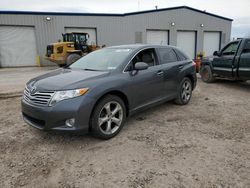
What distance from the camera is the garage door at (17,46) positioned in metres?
16.6

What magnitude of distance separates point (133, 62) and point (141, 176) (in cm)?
218

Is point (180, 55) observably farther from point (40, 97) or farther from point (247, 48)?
point (40, 97)

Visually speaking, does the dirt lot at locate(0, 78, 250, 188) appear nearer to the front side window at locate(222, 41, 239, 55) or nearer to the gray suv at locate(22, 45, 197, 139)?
the gray suv at locate(22, 45, 197, 139)

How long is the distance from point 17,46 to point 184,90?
15.8m

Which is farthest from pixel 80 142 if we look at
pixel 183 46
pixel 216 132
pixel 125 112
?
pixel 183 46

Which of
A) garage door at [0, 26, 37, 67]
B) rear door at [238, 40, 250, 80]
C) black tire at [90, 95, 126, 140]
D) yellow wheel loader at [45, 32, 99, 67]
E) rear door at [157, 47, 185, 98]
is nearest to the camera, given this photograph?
black tire at [90, 95, 126, 140]

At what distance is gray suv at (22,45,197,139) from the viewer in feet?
10.4

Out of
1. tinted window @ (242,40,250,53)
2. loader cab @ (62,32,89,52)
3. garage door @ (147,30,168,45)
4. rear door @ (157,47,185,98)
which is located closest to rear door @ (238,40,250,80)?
tinted window @ (242,40,250,53)

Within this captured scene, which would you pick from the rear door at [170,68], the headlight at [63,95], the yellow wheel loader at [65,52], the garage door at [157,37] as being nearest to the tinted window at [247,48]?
the rear door at [170,68]

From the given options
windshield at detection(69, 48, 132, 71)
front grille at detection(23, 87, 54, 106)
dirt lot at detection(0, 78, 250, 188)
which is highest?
windshield at detection(69, 48, 132, 71)

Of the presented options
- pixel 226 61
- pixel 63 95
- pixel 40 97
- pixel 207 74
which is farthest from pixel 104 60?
pixel 207 74

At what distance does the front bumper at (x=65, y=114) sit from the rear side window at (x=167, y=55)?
2.25 meters

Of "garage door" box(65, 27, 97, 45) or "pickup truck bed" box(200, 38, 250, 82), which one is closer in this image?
"pickup truck bed" box(200, 38, 250, 82)

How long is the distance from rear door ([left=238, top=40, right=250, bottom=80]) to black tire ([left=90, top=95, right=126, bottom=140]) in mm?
5054
